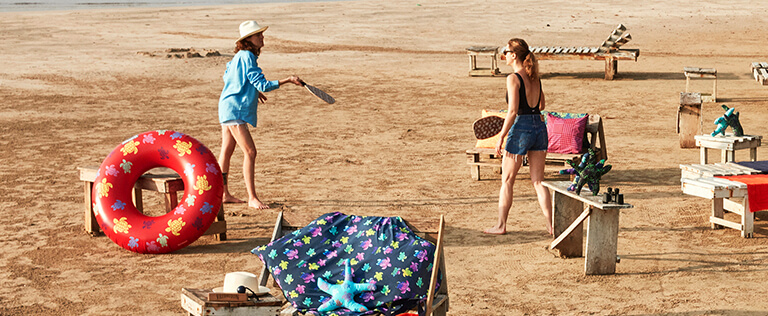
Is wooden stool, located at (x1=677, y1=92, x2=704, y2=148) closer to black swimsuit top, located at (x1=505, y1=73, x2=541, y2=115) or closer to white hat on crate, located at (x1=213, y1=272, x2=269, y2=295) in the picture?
black swimsuit top, located at (x1=505, y1=73, x2=541, y2=115)

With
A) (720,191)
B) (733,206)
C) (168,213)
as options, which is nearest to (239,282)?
(168,213)

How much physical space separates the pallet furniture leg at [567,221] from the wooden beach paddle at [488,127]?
3017 millimetres

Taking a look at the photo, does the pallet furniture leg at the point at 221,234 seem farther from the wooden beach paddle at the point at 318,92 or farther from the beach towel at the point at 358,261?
the beach towel at the point at 358,261

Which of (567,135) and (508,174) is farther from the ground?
(567,135)

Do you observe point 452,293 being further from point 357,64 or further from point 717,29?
point 717,29

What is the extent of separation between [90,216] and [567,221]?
4.31 metres

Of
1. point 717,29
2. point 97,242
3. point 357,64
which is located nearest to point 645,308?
point 97,242

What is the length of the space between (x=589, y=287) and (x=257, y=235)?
315 centimetres

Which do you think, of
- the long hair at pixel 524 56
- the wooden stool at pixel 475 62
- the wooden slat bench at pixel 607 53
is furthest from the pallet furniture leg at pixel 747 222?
the wooden stool at pixel 475 62

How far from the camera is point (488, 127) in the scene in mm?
9984

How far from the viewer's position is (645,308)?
19.1 feet

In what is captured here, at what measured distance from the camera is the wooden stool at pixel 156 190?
24.1ft

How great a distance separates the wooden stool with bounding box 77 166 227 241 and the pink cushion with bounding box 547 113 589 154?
409 centimetres

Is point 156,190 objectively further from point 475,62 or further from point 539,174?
point 475,62
